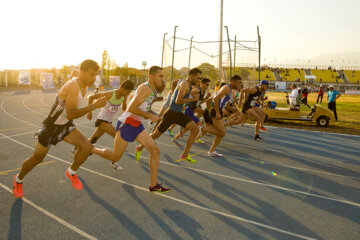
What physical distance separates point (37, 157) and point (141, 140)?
1.47 metres

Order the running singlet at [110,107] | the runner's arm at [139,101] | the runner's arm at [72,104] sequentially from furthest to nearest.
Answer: the running singlet at [110,107] < the runner's arm at [139,101] < the runner's arm at [72,104]

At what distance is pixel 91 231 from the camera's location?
10.7 ft

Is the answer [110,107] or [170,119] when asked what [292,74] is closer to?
[170,119]

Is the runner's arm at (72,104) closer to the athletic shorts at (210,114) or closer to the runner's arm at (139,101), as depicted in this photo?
the runner's arm at (139,101)

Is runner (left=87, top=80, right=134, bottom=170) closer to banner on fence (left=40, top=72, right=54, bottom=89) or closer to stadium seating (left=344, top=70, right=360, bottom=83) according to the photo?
banner on fence (left=40, top=72, right=54, bottom=89)

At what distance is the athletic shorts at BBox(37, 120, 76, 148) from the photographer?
3838 mm

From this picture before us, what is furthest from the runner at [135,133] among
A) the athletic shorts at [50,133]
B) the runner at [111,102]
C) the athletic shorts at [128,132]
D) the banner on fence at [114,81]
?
the banner on fence at [114,81]

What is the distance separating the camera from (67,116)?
3.64m

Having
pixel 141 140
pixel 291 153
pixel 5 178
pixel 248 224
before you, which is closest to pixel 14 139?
pixel 5 178

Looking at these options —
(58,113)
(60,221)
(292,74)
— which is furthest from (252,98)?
(292,74)

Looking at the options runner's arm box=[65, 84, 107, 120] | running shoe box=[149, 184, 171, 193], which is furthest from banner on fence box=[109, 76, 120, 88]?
runner's arm box=[65, 84, 107, 120]

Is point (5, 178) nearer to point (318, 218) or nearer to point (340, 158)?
point (318, 218)

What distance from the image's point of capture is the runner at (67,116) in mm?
3619

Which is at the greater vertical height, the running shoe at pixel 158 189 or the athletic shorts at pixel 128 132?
the athletic shorts at pixel 128 132
